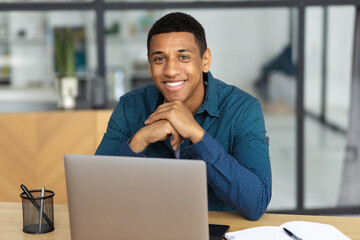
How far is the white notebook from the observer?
1.49m

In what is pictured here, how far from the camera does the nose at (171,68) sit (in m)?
1.99

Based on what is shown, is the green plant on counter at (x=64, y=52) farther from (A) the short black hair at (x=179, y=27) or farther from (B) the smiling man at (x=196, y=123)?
(A) the short black hair at (x=179, y=27)

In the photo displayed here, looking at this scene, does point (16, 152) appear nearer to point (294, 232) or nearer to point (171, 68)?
point (171, 68)

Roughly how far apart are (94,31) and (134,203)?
2.48 metres

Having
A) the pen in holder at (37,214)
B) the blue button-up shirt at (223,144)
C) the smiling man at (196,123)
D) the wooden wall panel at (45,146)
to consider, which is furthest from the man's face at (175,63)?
the wooden wall panel at (45,146)

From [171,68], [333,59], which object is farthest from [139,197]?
[333,59]

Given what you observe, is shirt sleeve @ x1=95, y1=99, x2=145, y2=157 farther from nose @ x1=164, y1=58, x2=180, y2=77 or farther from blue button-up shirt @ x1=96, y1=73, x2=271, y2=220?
nose @ x1=164, y1=58, x2=180, y2=77

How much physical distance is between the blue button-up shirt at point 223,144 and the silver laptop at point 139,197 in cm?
46

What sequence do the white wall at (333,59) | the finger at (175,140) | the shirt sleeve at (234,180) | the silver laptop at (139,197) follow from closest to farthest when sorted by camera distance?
the silver laptop at (139,197)
the shirt sleeve at (234,180)
the finger at (175,140)
the white wall at (333,59)

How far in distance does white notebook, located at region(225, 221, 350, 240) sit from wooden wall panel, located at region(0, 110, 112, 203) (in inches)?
75.5

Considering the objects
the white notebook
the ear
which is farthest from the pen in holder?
the ear

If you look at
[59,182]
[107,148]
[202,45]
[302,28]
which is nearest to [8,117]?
[59,182]

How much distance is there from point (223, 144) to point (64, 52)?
1825 mm

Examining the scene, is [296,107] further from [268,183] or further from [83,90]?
[268,183]
